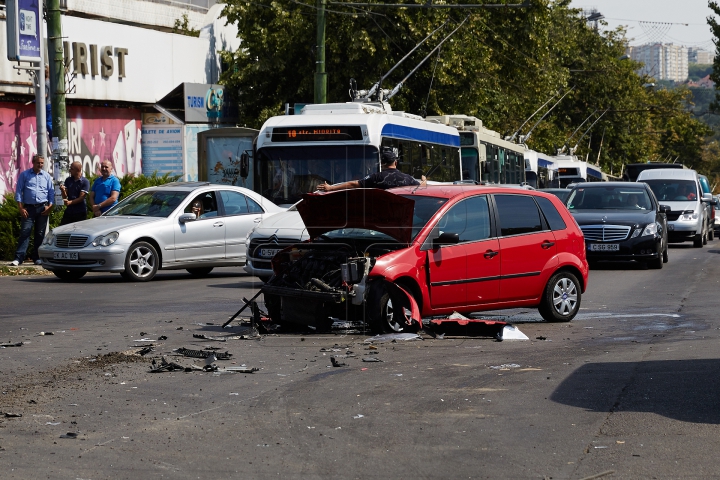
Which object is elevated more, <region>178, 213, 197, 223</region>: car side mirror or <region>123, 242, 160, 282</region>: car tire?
<region>178, 213, 197, 223</region>: car side mirror

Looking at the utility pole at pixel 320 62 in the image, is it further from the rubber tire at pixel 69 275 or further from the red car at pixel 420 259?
the red car at pixel 420 259

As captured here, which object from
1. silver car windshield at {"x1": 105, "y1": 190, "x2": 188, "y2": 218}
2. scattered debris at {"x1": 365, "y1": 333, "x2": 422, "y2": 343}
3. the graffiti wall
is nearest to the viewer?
scattered debris at {"x1": 365, "y1": 333, "x2": 422, "y2": 343}

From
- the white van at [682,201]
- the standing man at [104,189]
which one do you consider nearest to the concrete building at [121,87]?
the standing man at [104,189]

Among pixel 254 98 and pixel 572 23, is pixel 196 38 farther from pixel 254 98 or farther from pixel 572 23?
pixel 572 23

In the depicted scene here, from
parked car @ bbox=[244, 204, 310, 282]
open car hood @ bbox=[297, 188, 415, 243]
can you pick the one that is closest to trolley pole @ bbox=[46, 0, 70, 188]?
parked car @ bbox=[244, 204, 310, 282]

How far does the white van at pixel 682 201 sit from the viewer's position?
3017cm

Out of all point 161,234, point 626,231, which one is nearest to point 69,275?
point 161,234

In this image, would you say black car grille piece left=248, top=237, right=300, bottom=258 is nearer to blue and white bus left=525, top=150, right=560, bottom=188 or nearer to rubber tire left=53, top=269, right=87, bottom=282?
rubber tire left=53, top=269, right=87, bottom=282

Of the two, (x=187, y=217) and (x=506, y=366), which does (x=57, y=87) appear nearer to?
(x=187, y=217)

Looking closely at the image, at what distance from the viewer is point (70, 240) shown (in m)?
17.7

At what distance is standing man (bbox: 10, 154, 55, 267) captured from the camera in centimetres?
2020

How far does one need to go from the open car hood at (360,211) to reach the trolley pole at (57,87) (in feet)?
36.5

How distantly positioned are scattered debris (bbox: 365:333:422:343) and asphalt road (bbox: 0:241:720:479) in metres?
0.26

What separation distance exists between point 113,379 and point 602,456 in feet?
12.7
